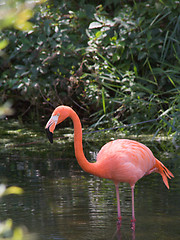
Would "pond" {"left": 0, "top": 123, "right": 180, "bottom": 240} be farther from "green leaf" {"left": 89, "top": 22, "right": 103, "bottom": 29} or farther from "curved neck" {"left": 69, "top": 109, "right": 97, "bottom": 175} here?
"green leaf" {"left": 89, "top": 22, "right": 103, "bottom": 29}

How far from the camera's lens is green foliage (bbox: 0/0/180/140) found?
24.0 ft

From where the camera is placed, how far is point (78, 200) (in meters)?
4.05

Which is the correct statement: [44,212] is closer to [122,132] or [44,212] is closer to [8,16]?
[8,16]

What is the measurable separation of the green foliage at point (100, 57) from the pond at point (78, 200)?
1.31 m

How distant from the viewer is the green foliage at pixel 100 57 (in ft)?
24.0

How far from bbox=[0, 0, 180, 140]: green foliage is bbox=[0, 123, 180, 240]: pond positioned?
1312 mm

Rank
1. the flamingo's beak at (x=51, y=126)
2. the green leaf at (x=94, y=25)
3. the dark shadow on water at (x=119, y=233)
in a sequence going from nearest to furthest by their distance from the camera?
1. the flamingo's beak at (x=51, y=126)
2. the dark shadow on water at (x=119, y=233)
3. the green leaf at (x=94, y=25)

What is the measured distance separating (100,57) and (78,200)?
439 centimetres

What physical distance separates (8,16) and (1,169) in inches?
185

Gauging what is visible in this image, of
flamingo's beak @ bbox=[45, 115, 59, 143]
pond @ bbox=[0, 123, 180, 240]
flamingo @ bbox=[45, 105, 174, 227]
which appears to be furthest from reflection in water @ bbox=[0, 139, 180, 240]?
flamingo's beak @ bbox=[45, 115, 59, 143]

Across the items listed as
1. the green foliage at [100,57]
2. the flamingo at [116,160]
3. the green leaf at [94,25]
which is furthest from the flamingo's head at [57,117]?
the green leaf at [94,25]

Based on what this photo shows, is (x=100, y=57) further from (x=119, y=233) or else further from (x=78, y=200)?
(x=119, y=233)

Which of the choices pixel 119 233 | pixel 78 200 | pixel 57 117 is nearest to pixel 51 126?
pixel 57 117

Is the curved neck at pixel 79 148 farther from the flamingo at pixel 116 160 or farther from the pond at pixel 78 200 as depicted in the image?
the pond at pixel 78 200
